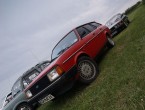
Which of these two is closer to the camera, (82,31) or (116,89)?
(116,89)

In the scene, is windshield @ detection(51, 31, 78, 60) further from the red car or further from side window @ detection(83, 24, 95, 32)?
side window @ detection(83, 24, 95, 32)

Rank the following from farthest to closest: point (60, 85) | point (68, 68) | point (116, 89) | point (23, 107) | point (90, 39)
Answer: point (23, 107) → point (90, 39) → point (68, 68) → point (60, 85) → point (116, 89)

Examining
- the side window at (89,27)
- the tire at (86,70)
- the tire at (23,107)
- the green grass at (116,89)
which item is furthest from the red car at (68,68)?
the tire at (23,107)

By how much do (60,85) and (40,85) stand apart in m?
0.68

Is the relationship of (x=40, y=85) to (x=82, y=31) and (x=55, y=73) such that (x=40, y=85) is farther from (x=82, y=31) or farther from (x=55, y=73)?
(x=82, y=31)

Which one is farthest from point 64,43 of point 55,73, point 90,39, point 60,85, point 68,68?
point 60,85

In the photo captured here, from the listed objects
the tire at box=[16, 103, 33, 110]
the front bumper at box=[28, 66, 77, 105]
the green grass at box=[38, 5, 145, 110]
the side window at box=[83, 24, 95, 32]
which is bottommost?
the green grass at box=[38, 5, 145, 110]

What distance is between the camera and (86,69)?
6.73 metres

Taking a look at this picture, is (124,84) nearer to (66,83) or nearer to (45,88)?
(66,83)

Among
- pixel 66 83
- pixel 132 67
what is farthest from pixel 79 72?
pixel 132 67

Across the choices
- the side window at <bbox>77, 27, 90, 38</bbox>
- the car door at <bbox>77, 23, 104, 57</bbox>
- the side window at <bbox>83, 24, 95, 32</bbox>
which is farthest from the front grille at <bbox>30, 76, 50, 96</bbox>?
the side window at <bbox>83, 24, 95, 32</bbox>

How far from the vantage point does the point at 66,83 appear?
19.9 feet

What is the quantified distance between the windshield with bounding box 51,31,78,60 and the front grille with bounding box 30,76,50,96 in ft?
4.73

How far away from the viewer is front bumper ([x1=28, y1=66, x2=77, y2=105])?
5.90 meters
